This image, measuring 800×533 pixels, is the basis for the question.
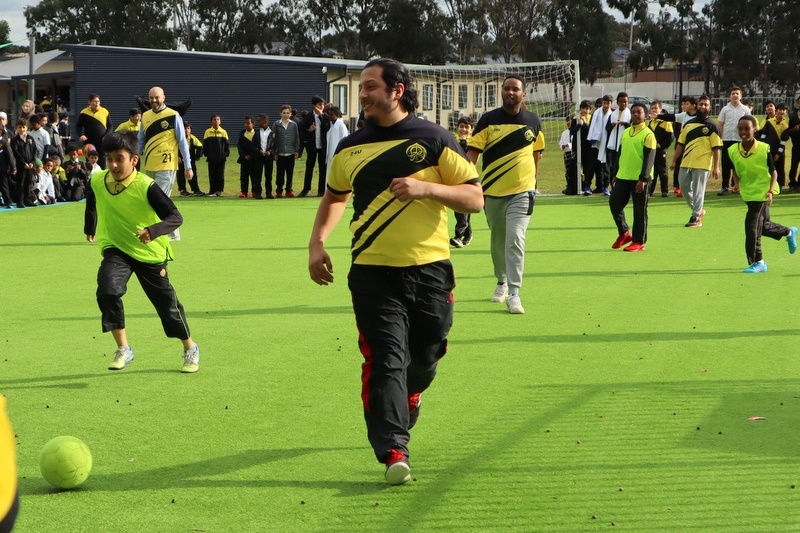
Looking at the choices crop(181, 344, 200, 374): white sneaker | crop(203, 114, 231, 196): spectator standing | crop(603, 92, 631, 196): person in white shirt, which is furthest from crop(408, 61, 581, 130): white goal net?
crop(181, 344, 200, 374): white sneaker

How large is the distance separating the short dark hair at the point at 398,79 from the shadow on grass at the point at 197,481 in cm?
178

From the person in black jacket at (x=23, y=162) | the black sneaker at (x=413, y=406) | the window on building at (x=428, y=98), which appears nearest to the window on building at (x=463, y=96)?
the window on building at (x=428, y=98)

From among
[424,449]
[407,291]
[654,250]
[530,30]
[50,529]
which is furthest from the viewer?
[530,30]

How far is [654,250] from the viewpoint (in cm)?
1506

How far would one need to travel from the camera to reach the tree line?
72.4 meters

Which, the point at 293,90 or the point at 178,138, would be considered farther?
the point at 293,90

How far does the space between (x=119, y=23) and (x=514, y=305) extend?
223ft

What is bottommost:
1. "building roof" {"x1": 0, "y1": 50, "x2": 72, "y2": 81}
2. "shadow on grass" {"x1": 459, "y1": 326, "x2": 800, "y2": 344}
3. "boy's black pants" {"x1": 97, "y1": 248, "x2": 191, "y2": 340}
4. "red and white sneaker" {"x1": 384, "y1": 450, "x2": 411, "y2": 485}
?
"shadow on grass" {"x1": 459, "y1": 326, "x2": 800, "y2": 344}

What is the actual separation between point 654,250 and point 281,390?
9.10 meters

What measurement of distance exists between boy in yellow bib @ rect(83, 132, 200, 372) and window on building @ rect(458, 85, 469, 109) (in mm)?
24969

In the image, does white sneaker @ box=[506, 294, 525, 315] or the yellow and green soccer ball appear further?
white sneaker @ box=[506, 294, 525, 315]

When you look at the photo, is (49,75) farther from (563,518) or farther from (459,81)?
(563,518)

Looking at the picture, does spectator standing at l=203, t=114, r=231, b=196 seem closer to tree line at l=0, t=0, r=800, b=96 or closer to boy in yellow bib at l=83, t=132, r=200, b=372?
boy in yellow bib at l=83, t=132, r=200, b=372

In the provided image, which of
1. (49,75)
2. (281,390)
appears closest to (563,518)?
(281,390)
